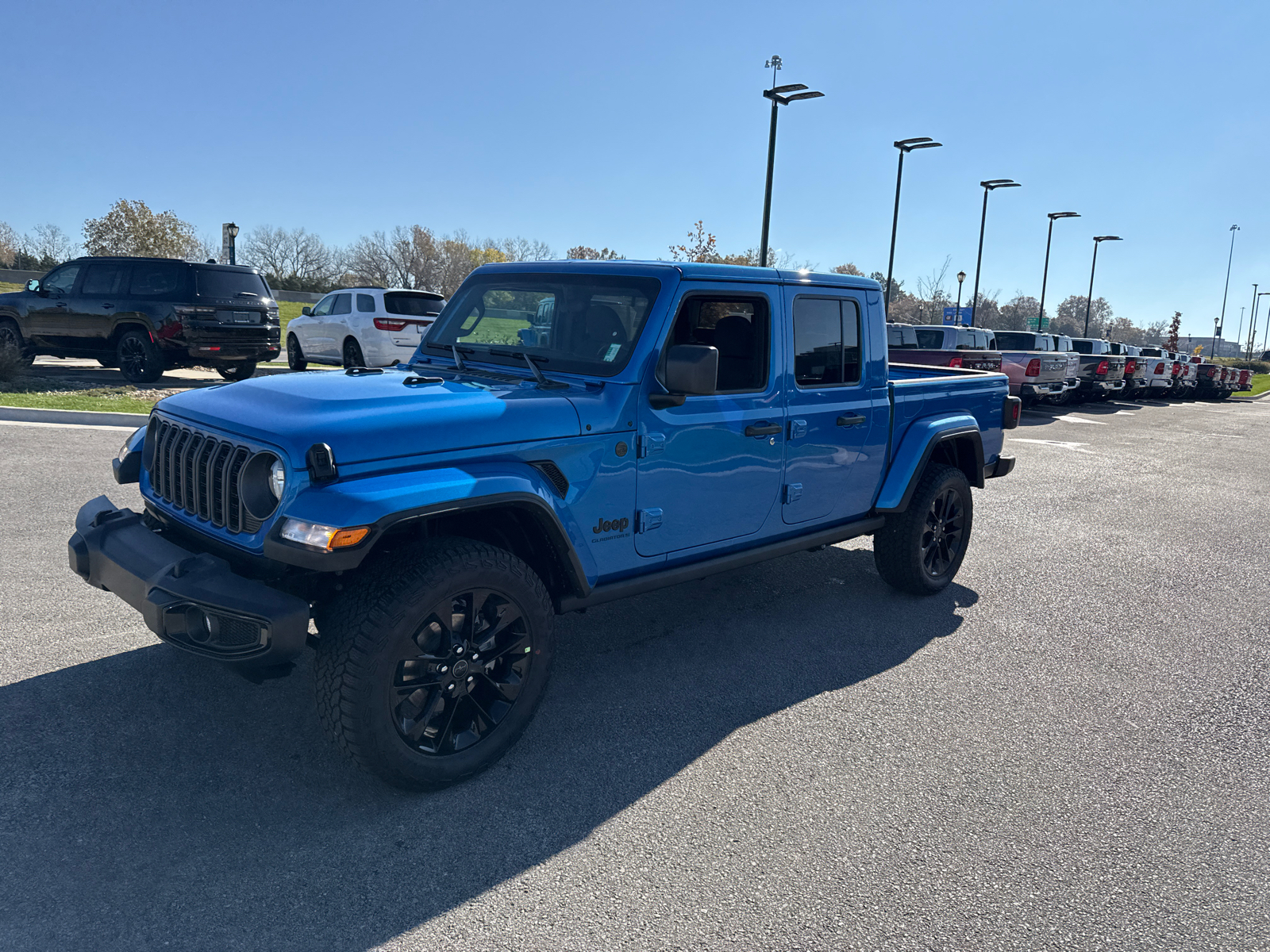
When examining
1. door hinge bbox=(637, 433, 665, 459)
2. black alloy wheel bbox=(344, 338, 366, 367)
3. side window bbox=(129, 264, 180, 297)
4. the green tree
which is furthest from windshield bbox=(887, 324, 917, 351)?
the green tree

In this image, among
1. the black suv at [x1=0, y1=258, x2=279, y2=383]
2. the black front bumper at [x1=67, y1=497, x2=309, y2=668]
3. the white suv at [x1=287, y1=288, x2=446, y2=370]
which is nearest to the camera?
the black front bumper at [x1=67, y1=497, x2=309, y2=668]

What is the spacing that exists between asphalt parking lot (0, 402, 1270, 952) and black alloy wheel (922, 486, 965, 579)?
0.27 metres

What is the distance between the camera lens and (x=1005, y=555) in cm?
684

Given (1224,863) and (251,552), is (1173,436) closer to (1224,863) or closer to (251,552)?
(1224,863)

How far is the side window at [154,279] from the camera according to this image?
13070mm

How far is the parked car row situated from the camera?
18.5m

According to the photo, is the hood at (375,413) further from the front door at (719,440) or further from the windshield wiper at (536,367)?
the front door at (719,440)

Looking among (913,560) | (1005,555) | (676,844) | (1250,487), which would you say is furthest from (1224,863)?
(1250,487)

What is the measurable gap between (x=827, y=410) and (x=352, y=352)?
44.4 ft

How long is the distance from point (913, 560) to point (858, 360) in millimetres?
1301

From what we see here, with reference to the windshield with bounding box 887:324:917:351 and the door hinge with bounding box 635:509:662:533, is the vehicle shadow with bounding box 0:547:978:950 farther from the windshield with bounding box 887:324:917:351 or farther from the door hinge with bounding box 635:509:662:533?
the windshield with bounding box 887:324:917:351

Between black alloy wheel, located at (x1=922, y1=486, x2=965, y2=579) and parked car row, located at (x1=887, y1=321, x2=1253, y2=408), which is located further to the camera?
parked car row, located at (x1=887, y1=321, x2=1253, y2=408)

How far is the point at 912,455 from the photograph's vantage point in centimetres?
515

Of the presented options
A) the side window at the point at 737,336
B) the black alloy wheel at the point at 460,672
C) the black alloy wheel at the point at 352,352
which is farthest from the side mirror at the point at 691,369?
the black alloy wheel at the point at 352,352
